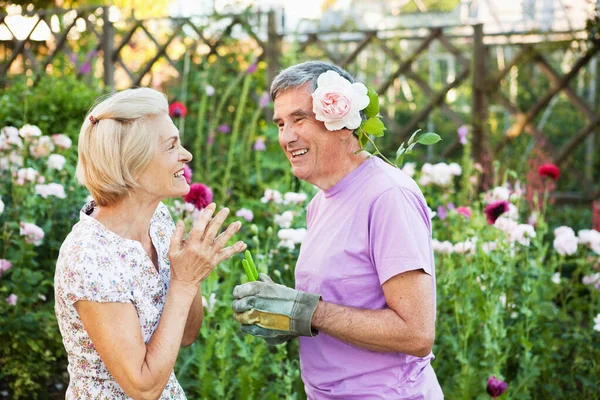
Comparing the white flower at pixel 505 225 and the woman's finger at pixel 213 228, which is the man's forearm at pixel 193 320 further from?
the white flower at pixel 505 225

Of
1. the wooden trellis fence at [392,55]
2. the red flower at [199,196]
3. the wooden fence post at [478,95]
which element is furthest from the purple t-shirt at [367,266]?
the wooden fence post at [478,95]

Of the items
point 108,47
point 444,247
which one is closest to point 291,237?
point 444,247

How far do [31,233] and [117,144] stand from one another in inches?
62.9

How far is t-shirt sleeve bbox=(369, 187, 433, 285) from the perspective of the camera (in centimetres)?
182

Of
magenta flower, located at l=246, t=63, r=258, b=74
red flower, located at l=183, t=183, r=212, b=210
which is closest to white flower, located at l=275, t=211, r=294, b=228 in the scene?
red flower, located at l=183, t=183, r=212, b=210

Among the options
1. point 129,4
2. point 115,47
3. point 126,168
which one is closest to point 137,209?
point 126,168

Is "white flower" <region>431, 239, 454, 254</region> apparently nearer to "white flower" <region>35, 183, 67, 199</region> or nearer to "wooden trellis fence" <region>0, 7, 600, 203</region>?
"white flower" <region>35, 183, 67, 199</region>

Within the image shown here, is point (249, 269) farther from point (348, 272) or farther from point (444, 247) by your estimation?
point (444, 247)

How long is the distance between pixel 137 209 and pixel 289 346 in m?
1.59

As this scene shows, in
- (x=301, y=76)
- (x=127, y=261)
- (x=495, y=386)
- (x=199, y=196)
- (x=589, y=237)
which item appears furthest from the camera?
(x=589, y=237)

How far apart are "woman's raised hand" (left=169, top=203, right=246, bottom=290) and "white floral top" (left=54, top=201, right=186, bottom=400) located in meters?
0.08

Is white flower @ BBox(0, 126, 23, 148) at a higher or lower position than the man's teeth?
lower

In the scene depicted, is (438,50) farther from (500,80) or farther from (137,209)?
(137,209)

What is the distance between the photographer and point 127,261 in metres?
1.83
